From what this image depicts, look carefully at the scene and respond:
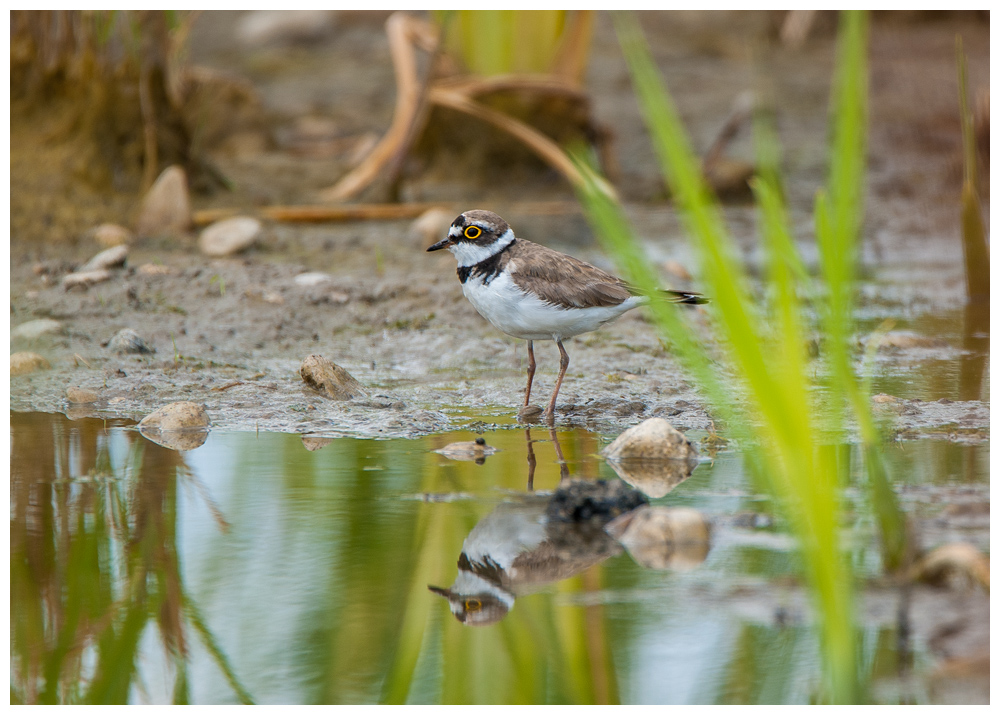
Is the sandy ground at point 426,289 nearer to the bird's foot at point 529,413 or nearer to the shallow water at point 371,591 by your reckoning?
the bird's foot at point 529,413

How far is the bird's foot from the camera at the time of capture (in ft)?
16.6

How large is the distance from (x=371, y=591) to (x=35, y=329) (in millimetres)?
3637

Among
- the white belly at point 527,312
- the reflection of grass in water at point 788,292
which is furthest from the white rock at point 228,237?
the reflection of grass in water at point 788,292

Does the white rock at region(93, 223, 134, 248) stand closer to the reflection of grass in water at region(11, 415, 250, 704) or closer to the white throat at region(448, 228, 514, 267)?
the reflection of grass in water at region(11, 415, 250, 704)

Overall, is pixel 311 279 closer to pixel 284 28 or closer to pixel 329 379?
pixel 329 379

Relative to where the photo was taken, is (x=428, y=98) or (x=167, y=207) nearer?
(x=167, y=207)

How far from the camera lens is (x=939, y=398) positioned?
5156mm

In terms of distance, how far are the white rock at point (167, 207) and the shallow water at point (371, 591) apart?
3469 mm

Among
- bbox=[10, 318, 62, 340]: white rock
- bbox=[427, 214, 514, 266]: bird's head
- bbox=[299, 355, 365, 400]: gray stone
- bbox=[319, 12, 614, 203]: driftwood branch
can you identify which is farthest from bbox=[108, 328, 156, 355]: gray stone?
bbox=[319, 12, 614, 203]: driftwood branch

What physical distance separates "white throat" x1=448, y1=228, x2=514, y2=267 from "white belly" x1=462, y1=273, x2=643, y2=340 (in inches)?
4.4

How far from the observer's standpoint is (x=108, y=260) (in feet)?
22.8

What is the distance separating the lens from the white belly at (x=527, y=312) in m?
4.91

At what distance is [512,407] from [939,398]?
200 cm

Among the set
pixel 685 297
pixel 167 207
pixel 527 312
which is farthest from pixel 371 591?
pixel 167 207
